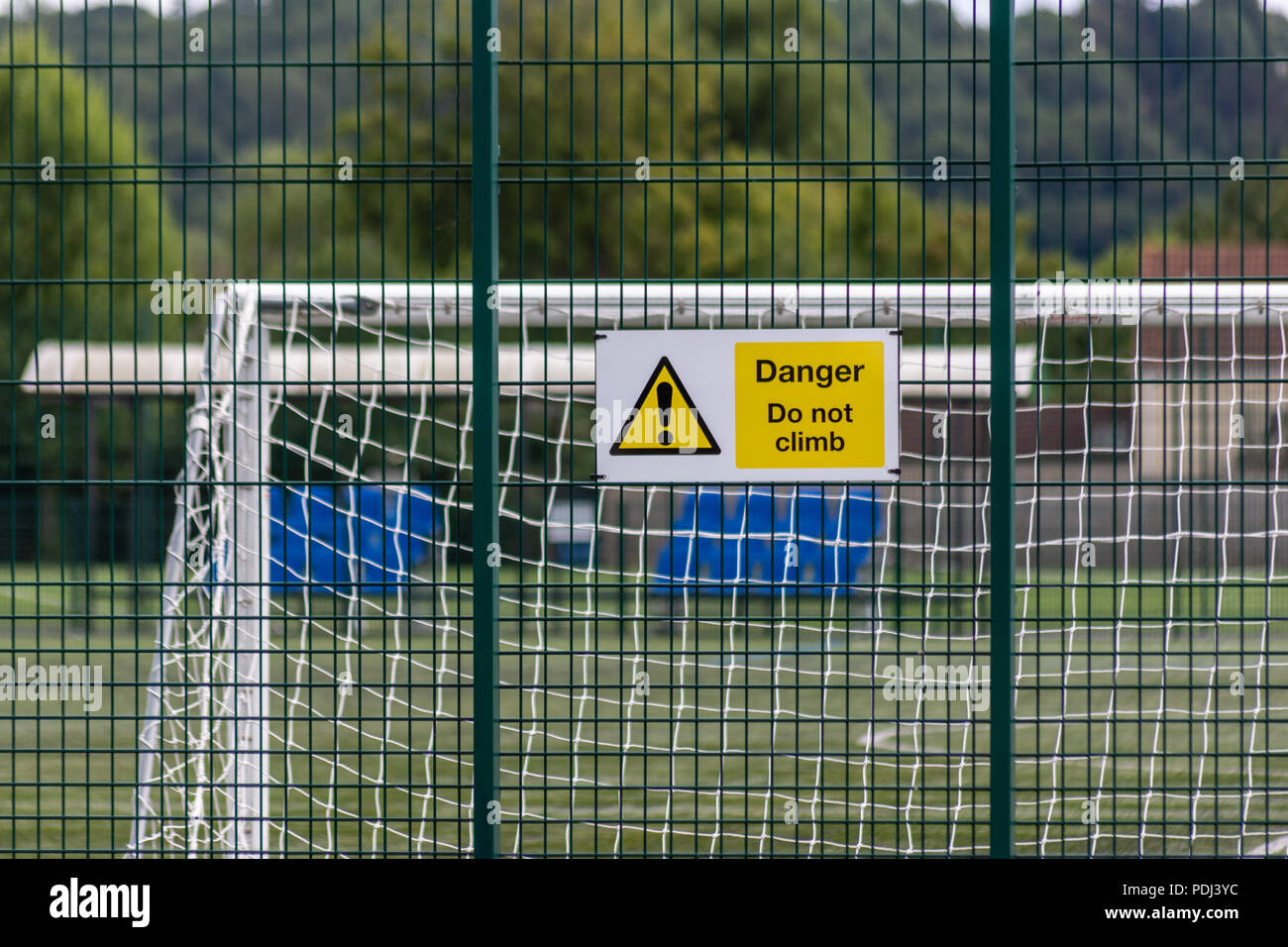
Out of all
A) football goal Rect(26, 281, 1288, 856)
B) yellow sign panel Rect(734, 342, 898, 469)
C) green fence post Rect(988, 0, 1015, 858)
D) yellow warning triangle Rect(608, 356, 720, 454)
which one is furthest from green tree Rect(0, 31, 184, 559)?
green fence post Rect(988, 0, 1015, 858)

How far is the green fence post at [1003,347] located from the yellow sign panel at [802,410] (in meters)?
0.39

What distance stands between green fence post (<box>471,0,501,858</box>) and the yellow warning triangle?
45 centimetres

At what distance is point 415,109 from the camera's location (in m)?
29.2

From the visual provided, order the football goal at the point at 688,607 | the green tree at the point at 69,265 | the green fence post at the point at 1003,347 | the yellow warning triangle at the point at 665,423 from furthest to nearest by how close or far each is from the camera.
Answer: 1. the green tree at the point at 69,265
2. the football goal at the point at 688,607
3. the yellow warning triangle at the point at 665,423
4. the green fence post at the point at 1003,347

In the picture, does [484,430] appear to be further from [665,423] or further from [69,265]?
[69,265]

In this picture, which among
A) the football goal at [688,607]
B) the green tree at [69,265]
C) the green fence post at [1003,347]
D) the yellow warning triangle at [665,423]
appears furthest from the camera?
the green tree at [69,265]

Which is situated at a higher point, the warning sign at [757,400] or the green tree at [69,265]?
the green tree at [69,265]

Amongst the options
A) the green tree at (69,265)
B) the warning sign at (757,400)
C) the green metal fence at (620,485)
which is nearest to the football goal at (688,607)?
the green metal fence at (620,485)

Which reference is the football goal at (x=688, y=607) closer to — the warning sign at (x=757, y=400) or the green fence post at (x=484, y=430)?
the green fence post at (x=484, y=430)

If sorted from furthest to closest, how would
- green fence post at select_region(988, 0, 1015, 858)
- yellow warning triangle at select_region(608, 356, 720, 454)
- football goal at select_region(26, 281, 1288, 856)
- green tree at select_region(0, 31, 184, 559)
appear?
green tree at select_region(0, 31, 184, 559) → football goal at select_region(26, 281, 1288, 856) → yellow warning triangle at select_region(608, 356, 720, 454) → green fence post at select_region(988, 0, 1015, 858)

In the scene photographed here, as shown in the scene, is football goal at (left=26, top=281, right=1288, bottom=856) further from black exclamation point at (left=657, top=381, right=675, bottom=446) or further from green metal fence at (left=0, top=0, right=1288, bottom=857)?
black exclamation point at (left=657, top=381, right=675, bottom=446)

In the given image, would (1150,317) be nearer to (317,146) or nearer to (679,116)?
(679,116)

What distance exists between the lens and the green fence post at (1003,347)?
171 inches

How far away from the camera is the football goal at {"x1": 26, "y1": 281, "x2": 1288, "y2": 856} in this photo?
456 centimetres
